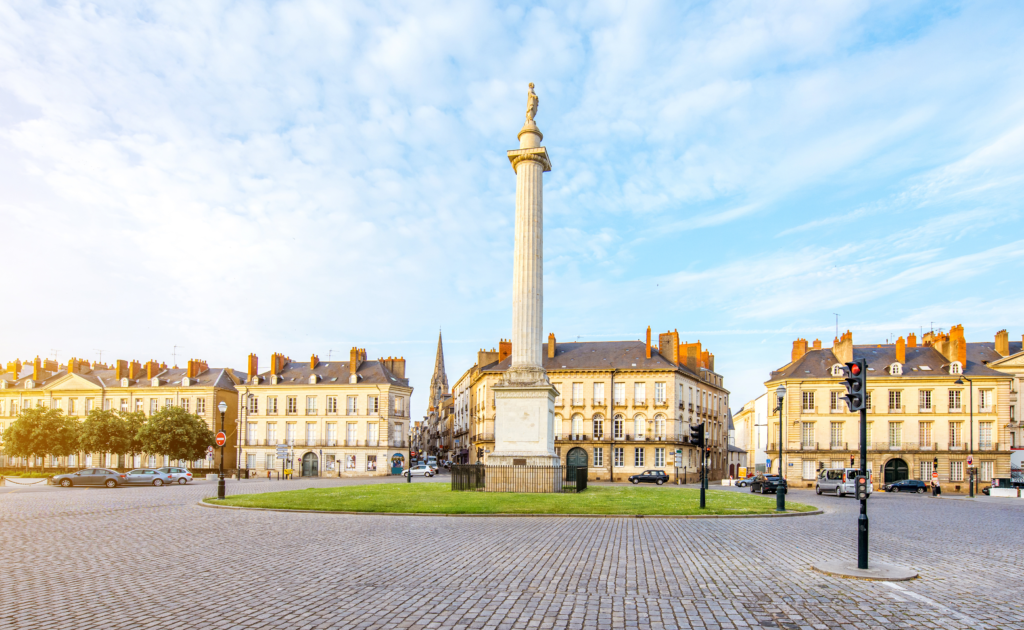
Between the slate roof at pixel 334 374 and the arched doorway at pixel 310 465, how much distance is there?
22.9ft

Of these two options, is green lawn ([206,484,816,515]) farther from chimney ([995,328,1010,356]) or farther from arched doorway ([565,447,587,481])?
chimney ([995,328,1010,356])

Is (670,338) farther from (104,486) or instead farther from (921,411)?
(104,486)

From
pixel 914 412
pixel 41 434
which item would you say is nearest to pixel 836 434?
pixel 914 412

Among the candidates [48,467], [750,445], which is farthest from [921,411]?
[48,467]

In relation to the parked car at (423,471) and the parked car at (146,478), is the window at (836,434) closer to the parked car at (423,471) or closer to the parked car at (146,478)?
the parked car at (423,471)

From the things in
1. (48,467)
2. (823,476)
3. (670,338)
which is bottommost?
(48,467)

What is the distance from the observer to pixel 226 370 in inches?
2987

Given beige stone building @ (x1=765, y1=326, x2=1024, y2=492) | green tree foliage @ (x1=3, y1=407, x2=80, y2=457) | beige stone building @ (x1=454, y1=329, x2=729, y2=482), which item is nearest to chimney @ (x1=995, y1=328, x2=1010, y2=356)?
beige stone building @ (x1=765, y1=326, x2=1024, y2=492)

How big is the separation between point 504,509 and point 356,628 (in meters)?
13.4

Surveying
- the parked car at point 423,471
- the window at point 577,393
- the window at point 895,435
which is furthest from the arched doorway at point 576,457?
the window at point 895,435

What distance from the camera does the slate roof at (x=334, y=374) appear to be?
2721 inches

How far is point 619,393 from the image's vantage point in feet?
202

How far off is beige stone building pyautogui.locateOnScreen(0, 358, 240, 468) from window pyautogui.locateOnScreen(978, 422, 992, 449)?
6536cm

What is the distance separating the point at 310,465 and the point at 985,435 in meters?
56.8
